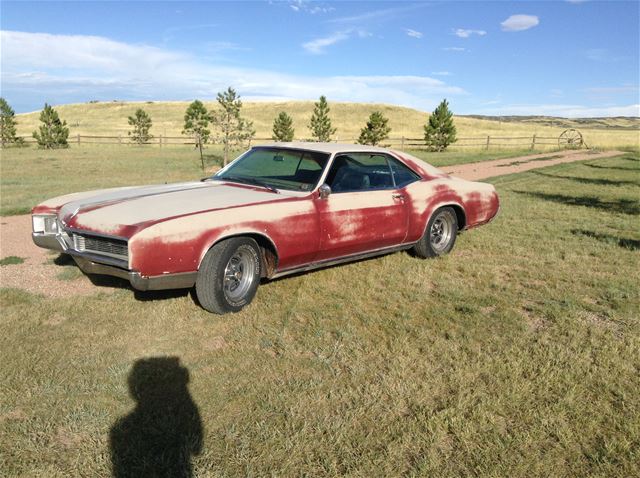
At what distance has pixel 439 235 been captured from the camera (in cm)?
621

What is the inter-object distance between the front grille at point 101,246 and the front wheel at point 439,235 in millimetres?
3363

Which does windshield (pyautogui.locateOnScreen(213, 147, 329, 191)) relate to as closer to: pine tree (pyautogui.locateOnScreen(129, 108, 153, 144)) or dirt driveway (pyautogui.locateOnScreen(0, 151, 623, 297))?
dirt driveway (pyautogui.locateOnScreen(0, 151, 623, 297))

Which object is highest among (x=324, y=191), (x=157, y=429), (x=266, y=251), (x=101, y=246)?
(x=324, y=191)

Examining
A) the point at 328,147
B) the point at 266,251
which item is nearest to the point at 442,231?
the point at 328,147

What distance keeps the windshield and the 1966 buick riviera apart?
0.5 inches

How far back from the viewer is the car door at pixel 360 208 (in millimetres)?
4773

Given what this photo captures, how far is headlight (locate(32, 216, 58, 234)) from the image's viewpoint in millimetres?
4680

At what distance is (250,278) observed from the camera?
4.38m

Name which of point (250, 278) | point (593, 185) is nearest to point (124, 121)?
point (593, 185)

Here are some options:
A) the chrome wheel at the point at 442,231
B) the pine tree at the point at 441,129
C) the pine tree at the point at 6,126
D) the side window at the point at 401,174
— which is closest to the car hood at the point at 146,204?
the side window at the point at 401,174

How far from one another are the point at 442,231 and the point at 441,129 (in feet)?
111

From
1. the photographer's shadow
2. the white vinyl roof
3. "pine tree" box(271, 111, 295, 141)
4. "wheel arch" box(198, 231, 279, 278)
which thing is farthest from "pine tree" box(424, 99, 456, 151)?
the photographer's shadow

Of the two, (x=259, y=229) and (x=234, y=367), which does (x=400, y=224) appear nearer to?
(x=259, y=229)

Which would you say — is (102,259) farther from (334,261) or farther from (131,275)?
(334,261)
